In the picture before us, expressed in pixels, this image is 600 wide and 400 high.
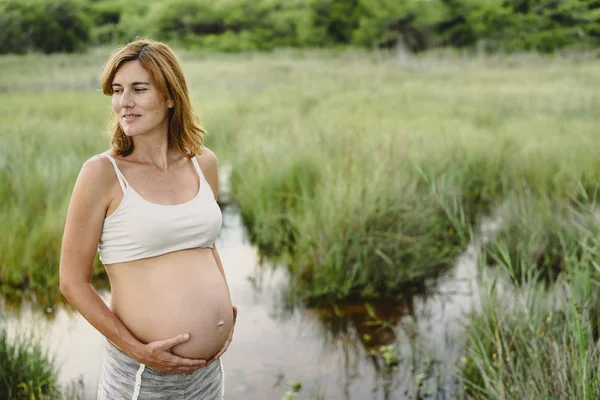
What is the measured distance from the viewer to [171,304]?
1.69 m

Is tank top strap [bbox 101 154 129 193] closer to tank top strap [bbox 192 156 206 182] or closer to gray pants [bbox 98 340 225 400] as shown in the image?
tank top strap [bbox 192 156 206 182]

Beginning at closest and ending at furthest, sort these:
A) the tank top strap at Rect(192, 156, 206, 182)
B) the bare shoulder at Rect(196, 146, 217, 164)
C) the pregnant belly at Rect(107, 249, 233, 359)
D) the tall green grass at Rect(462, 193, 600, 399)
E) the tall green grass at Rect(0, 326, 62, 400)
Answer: the pregnant belly at Rect(107, 249, 233, 359) < the tank top strap at Rect(192, 156, 206, 182) < the bare shoulder at Rect(196, 146, 217, 164) < the tall green grass at Rect(462, 193, 600, 399) < the tall green grass at Rect(0, 326, 62, 400)

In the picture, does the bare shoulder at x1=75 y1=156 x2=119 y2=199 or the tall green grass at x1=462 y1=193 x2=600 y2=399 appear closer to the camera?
the bare shoulder at x1=75 y1=156 x2=119 y2=199

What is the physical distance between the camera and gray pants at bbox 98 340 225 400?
1.63 meters

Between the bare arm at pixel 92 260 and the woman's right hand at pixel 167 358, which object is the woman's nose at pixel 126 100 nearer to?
the bare arm at pixel 92 260

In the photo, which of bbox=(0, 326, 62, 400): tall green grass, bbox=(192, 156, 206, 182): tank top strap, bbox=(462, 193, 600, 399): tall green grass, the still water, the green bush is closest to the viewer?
bbox=(192, 156, 206, 182): tank top strap

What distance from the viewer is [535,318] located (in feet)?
8.45

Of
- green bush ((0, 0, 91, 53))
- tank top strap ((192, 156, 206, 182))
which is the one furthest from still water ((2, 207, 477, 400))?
green bush ((0, 0, 91, 53))

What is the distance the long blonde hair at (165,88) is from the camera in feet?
5.53

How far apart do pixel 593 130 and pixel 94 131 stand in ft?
19.6

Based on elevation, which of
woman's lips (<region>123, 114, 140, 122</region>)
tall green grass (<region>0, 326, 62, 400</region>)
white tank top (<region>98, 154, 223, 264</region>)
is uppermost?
woman's lips (<region>123, 114, 140, 122</region>)

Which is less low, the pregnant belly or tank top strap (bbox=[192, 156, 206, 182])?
tank top strap (bbox=[192, 156, 206, 182])

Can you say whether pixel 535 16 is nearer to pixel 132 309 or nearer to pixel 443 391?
A: pixel 443 391

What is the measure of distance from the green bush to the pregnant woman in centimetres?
1204
